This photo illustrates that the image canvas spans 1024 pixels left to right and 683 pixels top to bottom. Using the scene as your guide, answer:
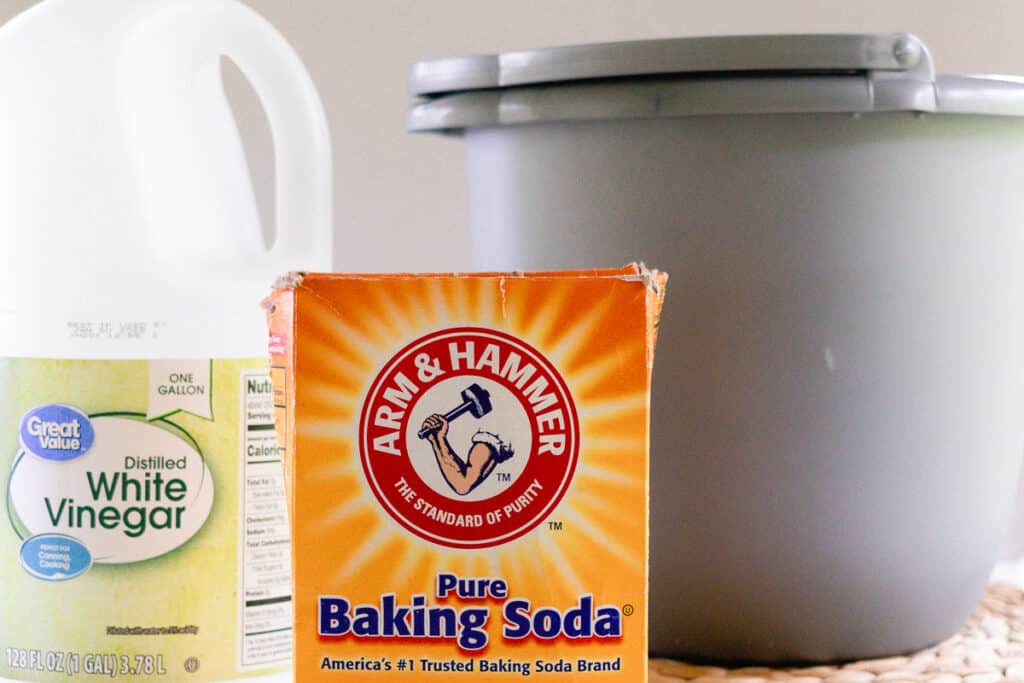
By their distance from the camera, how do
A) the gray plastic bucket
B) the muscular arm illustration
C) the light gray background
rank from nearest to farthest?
the muscular arm illustration < the gray plastic bucket < the light gray background

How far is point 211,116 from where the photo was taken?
698 millimetres

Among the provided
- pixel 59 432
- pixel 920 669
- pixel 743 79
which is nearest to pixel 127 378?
pixel 59 432

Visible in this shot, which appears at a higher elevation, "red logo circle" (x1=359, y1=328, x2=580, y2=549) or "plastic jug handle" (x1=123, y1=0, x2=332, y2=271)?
"plastic jug handle" (x1=123, y1=0, x2=332, y2=271)

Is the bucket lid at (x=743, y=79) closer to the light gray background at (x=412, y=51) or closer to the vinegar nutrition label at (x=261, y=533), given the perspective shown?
the vinegar nutrition label at (x=261, y=533)

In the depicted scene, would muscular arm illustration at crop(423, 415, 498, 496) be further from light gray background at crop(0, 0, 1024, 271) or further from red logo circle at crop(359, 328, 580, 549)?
light gray background at crop(0, 0, 1024, 271)

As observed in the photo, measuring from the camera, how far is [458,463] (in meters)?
0.56

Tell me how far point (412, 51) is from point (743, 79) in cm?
47

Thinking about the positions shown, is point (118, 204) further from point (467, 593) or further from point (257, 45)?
point (467, 593)

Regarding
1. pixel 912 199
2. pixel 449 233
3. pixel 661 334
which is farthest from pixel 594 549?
pixel 449 233

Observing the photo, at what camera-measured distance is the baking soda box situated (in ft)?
1.84

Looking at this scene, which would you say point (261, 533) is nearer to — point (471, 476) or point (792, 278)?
point (471, 476)

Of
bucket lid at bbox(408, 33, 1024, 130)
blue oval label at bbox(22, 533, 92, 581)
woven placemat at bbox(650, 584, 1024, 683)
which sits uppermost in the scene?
bucket lid at bbox(408, 33, 1024, 130)

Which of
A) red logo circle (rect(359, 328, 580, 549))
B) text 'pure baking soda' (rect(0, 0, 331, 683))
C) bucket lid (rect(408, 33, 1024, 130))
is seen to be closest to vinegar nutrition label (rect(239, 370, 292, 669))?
text 'pure baking soda' (rect(0, 0, 331, 683))

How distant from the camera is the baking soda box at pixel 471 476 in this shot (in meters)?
0.56
